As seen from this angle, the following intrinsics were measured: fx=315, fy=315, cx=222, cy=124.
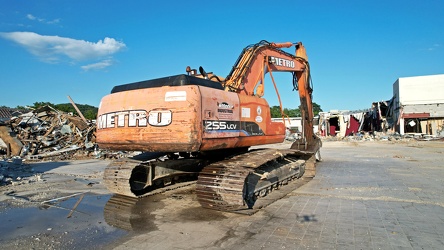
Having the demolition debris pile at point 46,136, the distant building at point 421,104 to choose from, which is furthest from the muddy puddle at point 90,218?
the distant building at point 421,104

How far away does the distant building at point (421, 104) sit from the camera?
28.7m

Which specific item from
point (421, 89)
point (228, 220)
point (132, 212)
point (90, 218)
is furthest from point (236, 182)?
point (421, 89)

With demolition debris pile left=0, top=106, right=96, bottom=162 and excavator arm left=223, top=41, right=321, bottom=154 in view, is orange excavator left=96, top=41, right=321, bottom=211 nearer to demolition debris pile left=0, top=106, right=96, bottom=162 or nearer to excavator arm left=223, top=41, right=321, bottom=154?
excavator arm left=223, top=41, right=321, bottom=154

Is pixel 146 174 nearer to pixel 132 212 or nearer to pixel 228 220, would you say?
pixel 132 212

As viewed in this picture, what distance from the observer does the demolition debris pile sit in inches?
640

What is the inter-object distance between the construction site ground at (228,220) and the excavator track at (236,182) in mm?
230

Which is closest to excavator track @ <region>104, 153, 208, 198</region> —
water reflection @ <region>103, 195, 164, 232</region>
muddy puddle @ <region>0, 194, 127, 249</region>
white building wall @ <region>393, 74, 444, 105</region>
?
water reflection @ <region>103, 195, 164, 232</region>

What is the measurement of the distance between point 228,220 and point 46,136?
16.4 meters

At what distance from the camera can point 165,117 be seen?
193 inches

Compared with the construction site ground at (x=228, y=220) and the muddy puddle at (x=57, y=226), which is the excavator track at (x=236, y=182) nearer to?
the construction site ground at (x=228, y=220)

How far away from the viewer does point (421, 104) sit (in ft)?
95.4

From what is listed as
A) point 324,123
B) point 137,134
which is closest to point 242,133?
point 137,134

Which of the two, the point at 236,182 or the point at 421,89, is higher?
the point at 421,89

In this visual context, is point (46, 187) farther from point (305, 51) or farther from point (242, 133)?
point (305, 51)
